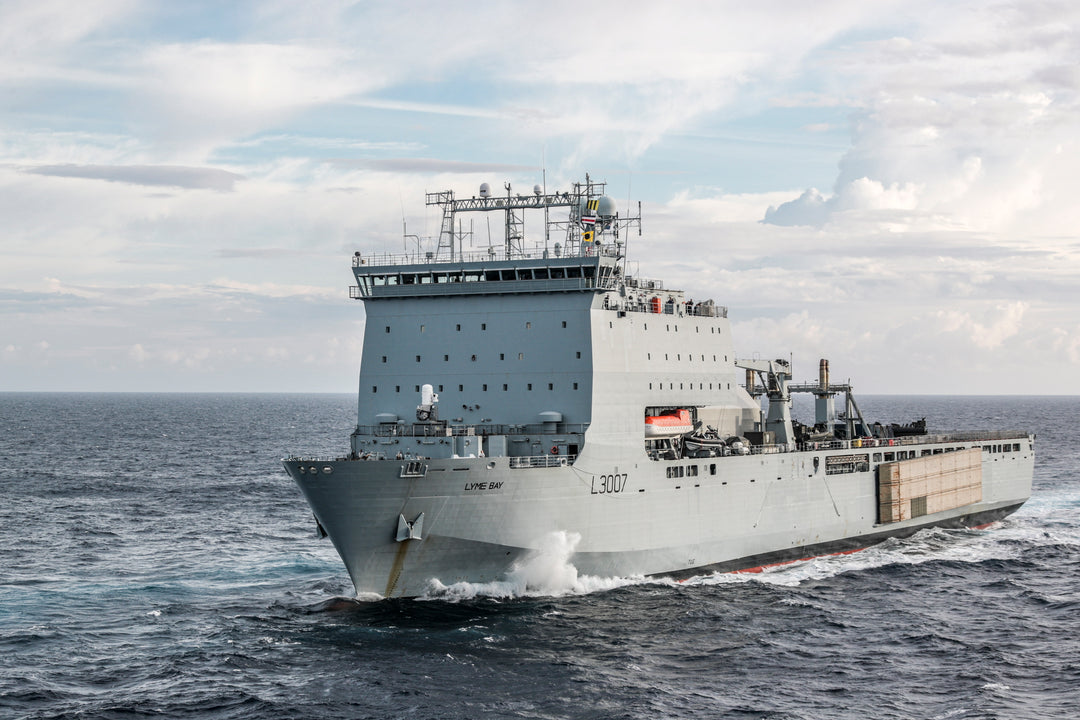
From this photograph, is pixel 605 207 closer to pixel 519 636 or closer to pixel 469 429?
pixel 469 429

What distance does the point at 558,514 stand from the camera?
98.1ft

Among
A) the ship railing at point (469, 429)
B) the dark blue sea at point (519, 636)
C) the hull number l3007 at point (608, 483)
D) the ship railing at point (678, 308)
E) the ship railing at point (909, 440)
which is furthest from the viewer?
the ship railing at point (909, 440)

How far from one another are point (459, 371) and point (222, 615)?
9.91 meters

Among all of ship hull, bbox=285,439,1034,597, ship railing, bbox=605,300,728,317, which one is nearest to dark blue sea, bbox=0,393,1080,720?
ship hull, bbox=285,439,1034,597

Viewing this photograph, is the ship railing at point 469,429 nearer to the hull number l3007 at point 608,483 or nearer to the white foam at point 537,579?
the hull number l3007 at point 608,483

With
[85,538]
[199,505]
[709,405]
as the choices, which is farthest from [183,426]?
[709,405]

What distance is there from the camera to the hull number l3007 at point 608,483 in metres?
30.8

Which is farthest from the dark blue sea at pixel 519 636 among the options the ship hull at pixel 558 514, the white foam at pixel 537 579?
the ship hull at pixel 558 514

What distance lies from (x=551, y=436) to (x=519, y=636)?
22.1ft

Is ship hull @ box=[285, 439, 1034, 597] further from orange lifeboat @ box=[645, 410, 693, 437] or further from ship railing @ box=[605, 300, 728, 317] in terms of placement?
ship railing @ box=[605, 300, 728, 317]

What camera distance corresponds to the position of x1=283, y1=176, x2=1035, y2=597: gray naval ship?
28766mm

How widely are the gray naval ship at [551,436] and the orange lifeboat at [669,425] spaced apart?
7cm

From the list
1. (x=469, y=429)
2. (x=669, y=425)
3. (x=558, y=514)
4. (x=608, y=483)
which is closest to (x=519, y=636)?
(x=558, y=514)

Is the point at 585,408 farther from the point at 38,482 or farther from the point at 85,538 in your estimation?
the point at 38,482
